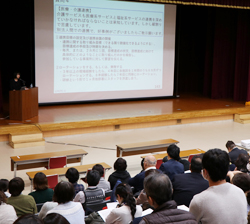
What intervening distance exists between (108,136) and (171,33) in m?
4.02

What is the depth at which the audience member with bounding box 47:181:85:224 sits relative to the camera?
7.81 ft

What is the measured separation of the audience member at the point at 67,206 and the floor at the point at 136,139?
282 centimetres

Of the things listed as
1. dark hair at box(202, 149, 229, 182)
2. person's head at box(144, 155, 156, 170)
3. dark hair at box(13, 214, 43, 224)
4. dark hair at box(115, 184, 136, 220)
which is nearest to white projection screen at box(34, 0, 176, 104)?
person's head at box(144, 155, 156, 170)

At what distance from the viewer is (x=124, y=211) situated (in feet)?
7.88

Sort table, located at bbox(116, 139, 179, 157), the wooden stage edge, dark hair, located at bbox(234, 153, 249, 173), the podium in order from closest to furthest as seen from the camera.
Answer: dark hair, located at bbox(234, 153, 249, 173), table, located at bbox(116, 139, 179, 157), the wooden stage edge, the podium

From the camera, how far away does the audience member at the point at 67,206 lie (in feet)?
7.81

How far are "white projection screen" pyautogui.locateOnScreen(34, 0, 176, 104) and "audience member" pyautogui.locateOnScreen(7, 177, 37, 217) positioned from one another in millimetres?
5860

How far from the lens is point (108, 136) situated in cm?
762

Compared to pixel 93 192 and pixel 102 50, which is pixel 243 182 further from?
pixel 102 50

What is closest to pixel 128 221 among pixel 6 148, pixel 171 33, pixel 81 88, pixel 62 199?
pixel 62 199

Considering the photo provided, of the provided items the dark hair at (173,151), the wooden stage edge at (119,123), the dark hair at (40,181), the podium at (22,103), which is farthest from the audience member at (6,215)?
the podium at (22,103)

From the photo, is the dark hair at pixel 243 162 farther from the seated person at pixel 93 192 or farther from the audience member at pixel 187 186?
the seated person at pixel 93 192

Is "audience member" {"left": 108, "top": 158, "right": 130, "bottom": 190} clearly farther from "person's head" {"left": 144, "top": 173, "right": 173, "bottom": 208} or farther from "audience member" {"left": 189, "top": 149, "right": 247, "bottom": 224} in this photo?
"person's head" {"left": 144, "top": 173, "right": 173, "bottom": 208}

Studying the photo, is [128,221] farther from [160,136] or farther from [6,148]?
[160,136]
